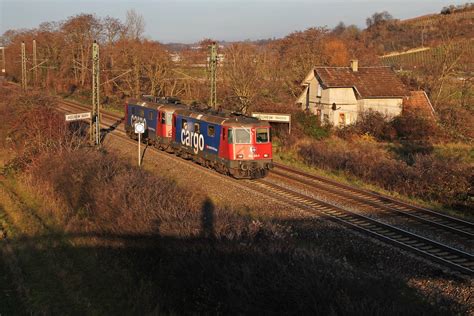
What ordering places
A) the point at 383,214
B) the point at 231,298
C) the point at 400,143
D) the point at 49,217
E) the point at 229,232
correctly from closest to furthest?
the point at 231,298 < the point at 229,232 < the point at 383,214 < the point at 49,217 < the point at 400,143

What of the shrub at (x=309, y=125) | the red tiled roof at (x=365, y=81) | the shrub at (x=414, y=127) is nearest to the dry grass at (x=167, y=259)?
the shrub at (x=309, y=125)

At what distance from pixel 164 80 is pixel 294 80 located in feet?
38.9

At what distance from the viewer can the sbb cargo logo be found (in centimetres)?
2187

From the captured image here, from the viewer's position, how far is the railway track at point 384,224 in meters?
11.9

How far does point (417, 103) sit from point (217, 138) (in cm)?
2203

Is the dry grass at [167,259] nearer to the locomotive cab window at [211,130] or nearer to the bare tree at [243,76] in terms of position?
the locomotive cab window at [211,130]

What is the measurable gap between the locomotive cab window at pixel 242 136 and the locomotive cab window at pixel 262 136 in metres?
0.44

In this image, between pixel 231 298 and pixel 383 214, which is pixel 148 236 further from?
pixel 383 214

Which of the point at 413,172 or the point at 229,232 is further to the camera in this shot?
the point at 413,172

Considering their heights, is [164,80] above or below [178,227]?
above

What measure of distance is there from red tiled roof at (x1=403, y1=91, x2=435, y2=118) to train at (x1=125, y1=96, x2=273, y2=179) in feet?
60.7

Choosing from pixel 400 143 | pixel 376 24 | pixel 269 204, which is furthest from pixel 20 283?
pixel 376 24

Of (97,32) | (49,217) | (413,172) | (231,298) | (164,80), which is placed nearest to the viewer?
(231,298)

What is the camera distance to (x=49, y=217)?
16.6 metres
